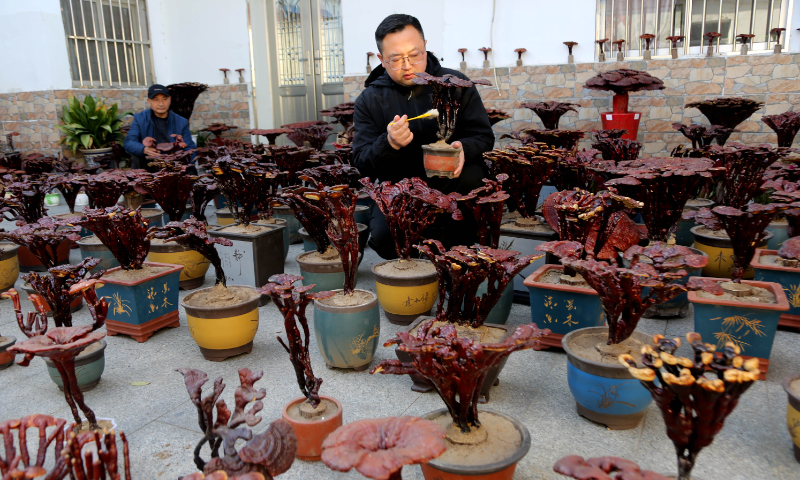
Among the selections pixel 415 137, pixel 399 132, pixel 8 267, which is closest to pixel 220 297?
pixel 399 132

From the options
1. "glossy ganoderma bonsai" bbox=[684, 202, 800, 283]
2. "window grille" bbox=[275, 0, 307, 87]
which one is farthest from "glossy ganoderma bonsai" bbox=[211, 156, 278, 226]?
"window grille" bbox=[275, 0, 307, 87]

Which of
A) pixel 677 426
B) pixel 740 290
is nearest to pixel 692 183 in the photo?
pixel 740 290

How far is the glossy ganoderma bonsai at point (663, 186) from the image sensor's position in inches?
101

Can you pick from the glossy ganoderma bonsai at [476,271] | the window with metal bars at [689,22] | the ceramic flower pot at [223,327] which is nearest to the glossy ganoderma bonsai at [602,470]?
the glossy ganoderma bonsai at [476,271]

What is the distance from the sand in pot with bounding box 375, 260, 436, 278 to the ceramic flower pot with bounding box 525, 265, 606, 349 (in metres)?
→ 0.61

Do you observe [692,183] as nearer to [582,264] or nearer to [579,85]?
[582,264]

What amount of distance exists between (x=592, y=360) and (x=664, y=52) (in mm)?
5049

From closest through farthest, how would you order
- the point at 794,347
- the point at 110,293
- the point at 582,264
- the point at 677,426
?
1. the point at 677,426
2. the point at 582,264
3. the point at 794,347
4. the point at 110,293

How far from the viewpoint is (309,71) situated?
8.42 meters

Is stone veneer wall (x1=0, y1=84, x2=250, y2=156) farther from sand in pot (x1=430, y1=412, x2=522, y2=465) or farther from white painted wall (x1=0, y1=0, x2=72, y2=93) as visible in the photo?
sand in pot (x1=430, y1=412, x2=522, y2=465)

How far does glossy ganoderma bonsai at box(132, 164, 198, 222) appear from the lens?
375cm

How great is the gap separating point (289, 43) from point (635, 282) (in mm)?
7728

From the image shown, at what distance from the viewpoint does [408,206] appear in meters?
2.86

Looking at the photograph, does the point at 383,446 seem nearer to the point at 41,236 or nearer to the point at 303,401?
the point at 303,401
